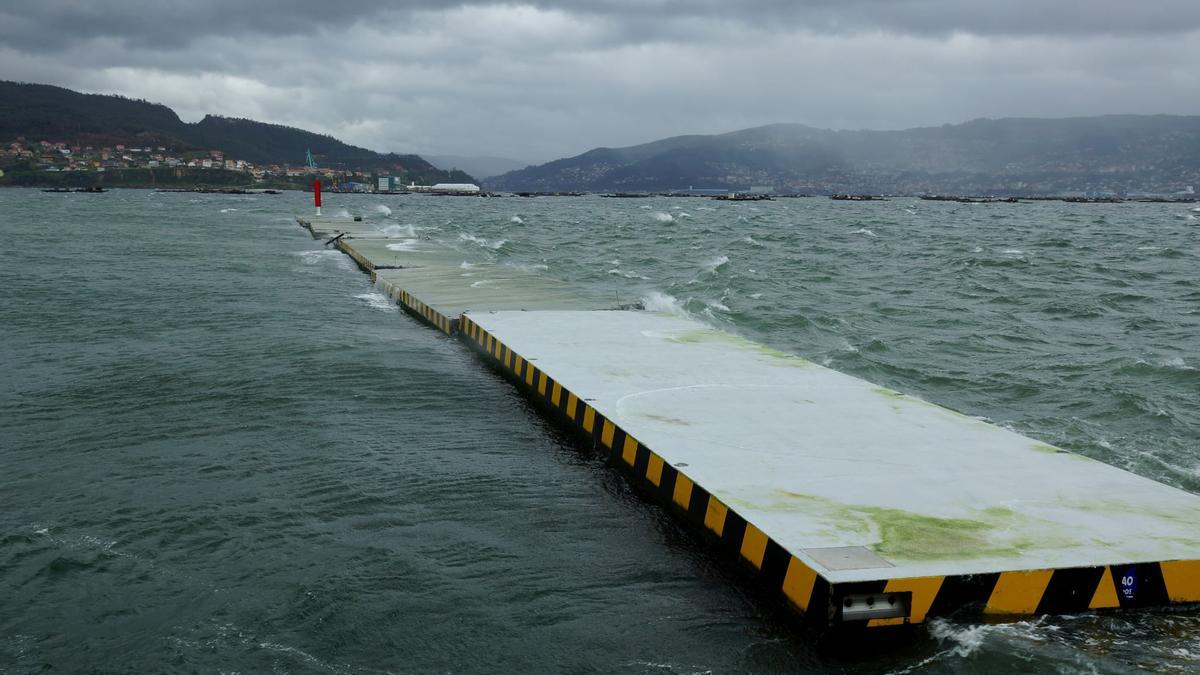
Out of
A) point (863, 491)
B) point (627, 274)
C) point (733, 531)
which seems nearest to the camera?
point (733, 531)

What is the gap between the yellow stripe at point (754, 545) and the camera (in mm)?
5562

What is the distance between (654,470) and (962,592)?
263 centimetres

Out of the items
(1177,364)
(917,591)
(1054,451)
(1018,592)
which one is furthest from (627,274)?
(917,591)

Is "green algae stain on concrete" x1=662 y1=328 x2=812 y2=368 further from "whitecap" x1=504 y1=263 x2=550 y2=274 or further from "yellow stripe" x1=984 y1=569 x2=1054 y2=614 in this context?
"whitecap" x1=504 y1=263 x2=550 y2=274

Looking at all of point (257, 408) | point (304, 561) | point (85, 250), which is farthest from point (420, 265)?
point (304, 561)

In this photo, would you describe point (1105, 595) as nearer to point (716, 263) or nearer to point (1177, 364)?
point (1177, 364)

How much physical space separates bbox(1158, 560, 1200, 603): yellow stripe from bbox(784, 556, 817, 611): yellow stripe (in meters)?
1.90

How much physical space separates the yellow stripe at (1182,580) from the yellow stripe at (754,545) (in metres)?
2.07

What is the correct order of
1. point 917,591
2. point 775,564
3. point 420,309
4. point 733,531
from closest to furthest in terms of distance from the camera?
point 917,591 < point 775,564 < point 733,531 < point 420,309

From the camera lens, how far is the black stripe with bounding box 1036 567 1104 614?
5.12 m

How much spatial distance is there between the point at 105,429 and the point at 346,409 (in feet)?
7.29

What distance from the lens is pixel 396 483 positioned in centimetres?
777

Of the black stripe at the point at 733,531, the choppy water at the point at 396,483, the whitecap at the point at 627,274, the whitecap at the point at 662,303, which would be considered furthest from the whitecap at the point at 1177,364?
the whitecap at the point at 627,274

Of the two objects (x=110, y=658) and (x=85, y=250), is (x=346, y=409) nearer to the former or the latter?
(x=110, y=658)
